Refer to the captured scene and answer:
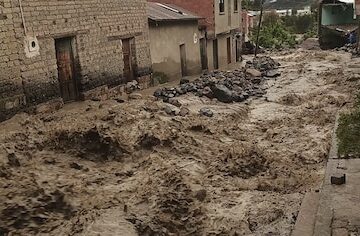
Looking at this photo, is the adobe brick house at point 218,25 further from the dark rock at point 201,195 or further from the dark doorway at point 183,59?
the dark rock at point 201,195

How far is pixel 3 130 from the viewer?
9.58 metres

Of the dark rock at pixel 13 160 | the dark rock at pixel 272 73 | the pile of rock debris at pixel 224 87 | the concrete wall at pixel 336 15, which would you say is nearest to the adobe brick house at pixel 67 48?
the pile of rock debris at pixel 224 87

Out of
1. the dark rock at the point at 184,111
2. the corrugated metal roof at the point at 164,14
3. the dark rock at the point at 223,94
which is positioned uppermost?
the corrugated metal roof at the point at 164,14

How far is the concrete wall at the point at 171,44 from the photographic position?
17.9 meters

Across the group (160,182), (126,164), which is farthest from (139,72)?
(160,182)

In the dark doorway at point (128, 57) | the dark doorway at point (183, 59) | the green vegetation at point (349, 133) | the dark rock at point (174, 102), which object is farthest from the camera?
the dark doorway at point (183, 59)

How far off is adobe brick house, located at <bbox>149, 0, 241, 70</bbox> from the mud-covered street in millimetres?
10046

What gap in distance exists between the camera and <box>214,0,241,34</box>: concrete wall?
919 inches

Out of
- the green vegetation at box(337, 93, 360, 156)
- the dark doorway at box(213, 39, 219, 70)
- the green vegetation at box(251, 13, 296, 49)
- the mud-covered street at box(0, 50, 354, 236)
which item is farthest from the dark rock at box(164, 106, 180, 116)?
the green vegetation at box(251, 13, 296, 49)

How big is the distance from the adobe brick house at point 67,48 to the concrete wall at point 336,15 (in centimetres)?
2280

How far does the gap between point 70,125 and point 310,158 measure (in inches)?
206

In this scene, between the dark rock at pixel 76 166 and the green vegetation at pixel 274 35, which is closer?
the dark rock at pixel 76 166

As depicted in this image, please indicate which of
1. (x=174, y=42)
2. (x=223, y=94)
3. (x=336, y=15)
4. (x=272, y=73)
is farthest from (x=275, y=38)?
(x=223, y=94)

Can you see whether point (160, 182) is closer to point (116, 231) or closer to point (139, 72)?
point (116, 231)
